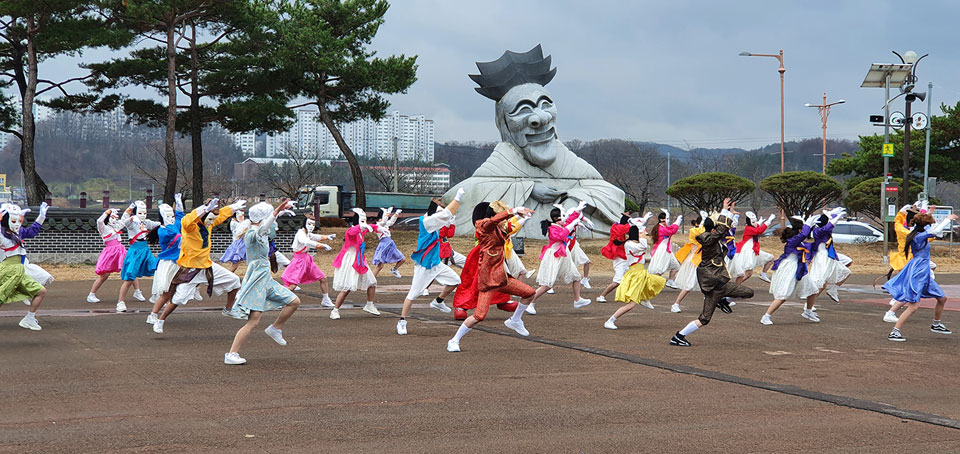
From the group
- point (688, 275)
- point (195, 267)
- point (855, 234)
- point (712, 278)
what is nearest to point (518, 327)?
point (712, 278)

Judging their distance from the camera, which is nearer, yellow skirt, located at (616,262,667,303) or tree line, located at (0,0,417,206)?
yellow skirt, located at (616,262,667,303)

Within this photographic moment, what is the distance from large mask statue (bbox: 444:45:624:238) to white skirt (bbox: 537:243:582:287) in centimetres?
1582

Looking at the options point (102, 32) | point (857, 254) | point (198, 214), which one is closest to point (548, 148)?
point (857, 254)

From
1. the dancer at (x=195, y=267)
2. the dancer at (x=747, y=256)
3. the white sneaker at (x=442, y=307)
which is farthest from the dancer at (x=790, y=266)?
the dancer at (x=195, y=267)

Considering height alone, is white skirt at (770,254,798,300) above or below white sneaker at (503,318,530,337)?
above

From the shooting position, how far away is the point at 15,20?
93.2 feet

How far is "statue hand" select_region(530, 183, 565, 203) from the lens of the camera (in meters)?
31.2

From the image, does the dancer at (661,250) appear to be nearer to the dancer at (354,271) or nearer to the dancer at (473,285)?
the dancer at (354,271)

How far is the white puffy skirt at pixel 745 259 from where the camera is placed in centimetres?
1661

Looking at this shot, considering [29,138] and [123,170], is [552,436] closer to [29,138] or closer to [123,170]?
[29,138]

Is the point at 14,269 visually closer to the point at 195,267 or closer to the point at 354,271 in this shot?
the point at 195,267

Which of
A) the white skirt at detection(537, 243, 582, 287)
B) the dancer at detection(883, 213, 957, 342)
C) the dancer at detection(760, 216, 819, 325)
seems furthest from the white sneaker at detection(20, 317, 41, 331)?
Answer: the dancer at detection(883, 213, 957, 342)

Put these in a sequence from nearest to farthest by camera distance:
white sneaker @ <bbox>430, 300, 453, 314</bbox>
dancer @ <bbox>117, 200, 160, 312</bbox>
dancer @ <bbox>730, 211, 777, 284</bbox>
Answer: dancer @ <bbox>117, 200, 160, 312</bbox> → white sneaker @ <bbox>430, 300, 453, 314</bbox> → dancer @ <bbox>730, 211, 777, 284</bbox>

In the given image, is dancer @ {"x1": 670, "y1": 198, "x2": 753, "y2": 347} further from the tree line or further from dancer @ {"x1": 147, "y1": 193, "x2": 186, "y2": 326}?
the tree line
